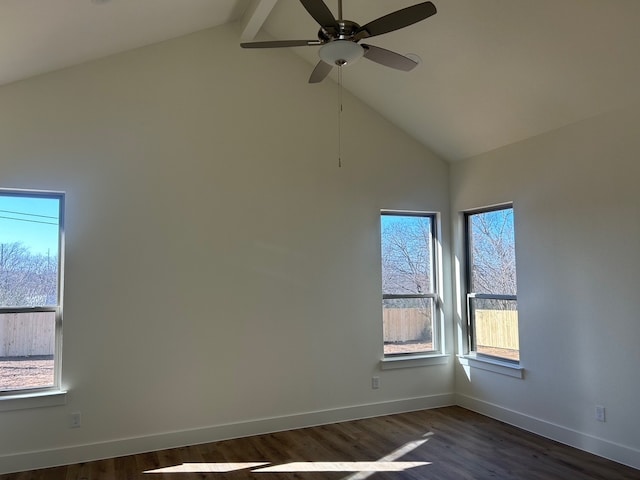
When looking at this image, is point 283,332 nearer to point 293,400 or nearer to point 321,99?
point 293,400

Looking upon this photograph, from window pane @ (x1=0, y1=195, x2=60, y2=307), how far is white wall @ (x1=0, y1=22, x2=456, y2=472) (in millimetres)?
165

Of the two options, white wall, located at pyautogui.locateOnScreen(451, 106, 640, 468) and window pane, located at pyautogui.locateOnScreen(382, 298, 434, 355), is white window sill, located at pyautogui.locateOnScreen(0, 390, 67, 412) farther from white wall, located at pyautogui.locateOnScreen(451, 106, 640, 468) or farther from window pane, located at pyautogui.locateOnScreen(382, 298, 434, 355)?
white wall, located at pyautogui.locateOnScreen(451, 106, 640, 468)

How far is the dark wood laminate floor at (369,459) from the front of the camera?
332cm

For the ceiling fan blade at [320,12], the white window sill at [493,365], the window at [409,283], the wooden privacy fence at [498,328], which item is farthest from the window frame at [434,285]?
the ceiling fan blade at [320,12]

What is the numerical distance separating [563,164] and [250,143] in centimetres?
286

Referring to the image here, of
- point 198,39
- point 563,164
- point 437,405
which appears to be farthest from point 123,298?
point 563,164

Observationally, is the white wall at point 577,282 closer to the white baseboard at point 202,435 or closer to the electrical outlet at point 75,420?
the white baseboard at point 202,435

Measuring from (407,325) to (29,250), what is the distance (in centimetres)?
372

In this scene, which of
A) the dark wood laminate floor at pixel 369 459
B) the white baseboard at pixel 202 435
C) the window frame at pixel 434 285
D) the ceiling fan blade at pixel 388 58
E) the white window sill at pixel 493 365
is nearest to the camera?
the ceiling fan blade at pixel 388 58

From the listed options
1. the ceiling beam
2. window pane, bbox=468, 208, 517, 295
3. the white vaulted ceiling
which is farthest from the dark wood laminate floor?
the ceiling beam

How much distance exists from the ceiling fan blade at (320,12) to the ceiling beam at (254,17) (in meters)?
1.57

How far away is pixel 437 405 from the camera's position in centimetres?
505

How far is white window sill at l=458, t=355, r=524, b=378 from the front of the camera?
4.33 meters

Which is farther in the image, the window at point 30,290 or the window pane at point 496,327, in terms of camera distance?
the window pane at point 496,327
